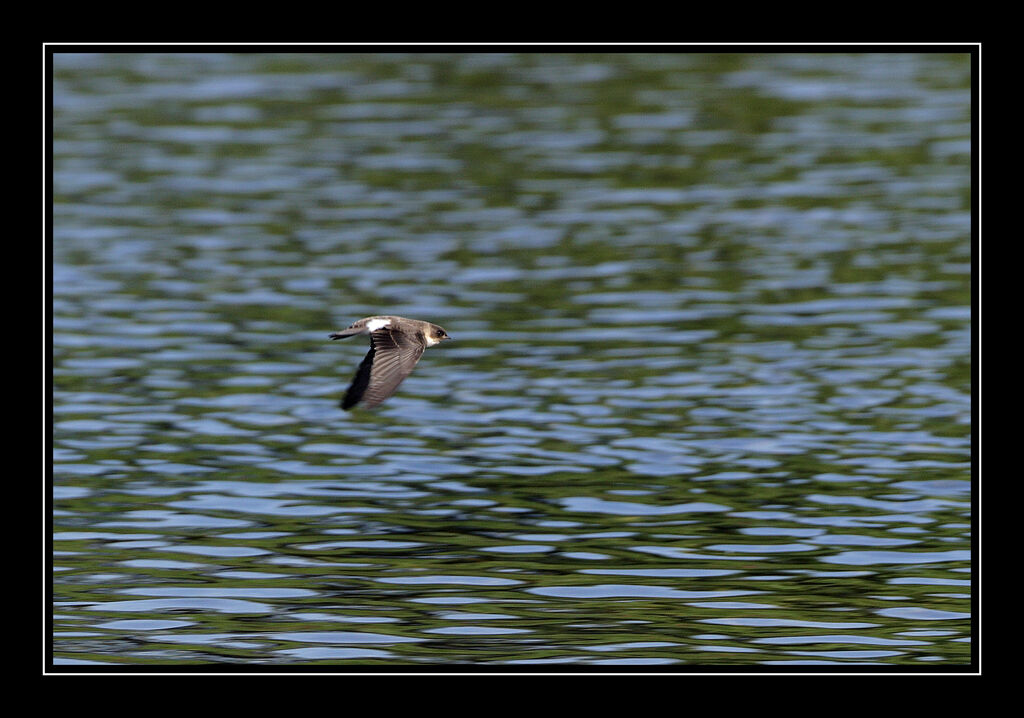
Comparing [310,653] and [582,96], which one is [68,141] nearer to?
[582,96]

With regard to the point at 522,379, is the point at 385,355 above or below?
above

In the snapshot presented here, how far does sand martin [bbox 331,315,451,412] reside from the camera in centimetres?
895

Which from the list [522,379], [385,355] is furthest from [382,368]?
[522,379]

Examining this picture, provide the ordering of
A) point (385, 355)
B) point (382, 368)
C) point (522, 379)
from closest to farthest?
point (382, 368) → point (385, 355) → point (522, 379)

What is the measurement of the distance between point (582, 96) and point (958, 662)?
17.9 meters

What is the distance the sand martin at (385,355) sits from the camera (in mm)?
8945

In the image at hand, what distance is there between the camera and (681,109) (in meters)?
25.1

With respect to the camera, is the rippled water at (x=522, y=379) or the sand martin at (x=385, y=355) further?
the rippled water at (x=522, y=379)

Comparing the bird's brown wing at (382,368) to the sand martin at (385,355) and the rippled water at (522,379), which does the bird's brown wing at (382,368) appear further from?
the rippled water at (522,379)

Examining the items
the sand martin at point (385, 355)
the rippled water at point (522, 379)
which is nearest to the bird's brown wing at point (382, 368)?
the sand martin at point (385, 355)

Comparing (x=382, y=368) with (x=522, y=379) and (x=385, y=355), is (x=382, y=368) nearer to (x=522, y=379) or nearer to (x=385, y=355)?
(x=385, y=355)

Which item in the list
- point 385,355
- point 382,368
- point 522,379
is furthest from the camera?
point 522,379

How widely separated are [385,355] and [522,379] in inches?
197

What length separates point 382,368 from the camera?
9.16 metres
